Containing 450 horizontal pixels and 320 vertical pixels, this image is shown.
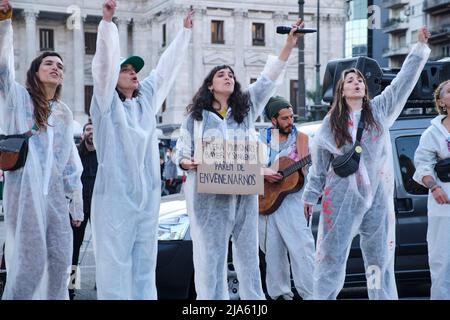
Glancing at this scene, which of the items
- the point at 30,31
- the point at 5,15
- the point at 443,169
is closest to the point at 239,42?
the point at 30,31

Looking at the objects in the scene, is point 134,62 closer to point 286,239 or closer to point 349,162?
point 349,162

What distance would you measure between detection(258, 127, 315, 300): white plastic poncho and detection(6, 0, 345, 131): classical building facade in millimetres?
42290

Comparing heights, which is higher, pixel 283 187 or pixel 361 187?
pixel 361 187

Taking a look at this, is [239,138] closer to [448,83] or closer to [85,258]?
[448,83]

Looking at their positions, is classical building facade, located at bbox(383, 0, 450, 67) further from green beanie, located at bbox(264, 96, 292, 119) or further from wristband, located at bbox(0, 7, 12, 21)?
wristband, located at bbox(0, 7, 12, 21)

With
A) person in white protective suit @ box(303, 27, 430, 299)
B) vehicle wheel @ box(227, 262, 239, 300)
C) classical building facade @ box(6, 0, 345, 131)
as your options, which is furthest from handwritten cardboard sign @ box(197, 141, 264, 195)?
classical building facade @ box(6, 0, 345, 131)

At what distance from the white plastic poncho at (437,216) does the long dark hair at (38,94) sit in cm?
286

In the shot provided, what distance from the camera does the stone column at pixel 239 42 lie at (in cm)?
5309

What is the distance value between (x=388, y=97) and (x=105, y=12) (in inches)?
86.5

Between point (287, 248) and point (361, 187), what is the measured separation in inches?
54.8

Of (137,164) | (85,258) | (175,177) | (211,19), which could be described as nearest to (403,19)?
(211,19)

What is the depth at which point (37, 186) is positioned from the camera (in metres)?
5.35

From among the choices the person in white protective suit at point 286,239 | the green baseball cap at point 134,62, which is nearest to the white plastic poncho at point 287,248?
the person in white protective suit at point 286,239

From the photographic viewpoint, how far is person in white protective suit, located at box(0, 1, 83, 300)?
530cm
